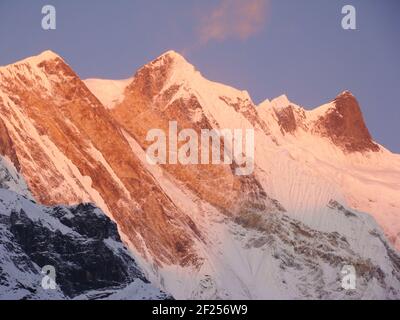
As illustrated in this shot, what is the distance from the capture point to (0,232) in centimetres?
19788
